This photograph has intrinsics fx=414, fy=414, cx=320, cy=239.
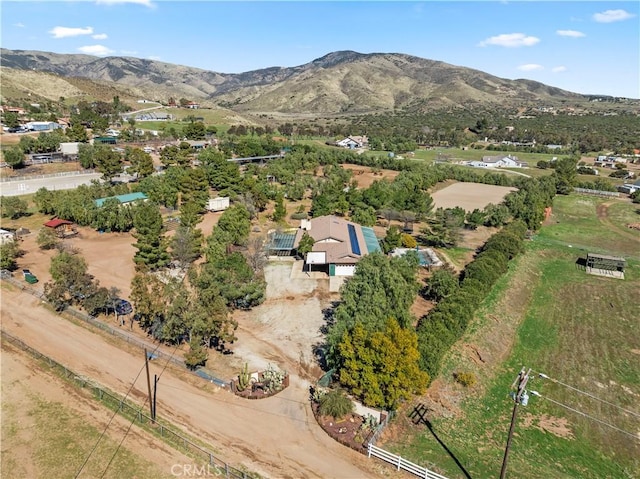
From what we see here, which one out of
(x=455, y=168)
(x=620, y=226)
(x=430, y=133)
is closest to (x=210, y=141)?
(x=455, y=168)

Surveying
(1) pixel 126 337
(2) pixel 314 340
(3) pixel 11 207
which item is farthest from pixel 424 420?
(3) pixel 11 207

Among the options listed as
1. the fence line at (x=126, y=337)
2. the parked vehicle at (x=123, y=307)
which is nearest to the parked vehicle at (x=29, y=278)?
the fence line at (x=126, y=337)

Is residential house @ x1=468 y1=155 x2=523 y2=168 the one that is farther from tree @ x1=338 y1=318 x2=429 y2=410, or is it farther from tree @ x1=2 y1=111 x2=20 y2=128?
tree @ x1=2 y1=111 x2=20 y2=128

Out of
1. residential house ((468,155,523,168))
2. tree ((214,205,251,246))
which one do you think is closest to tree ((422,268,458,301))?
tree ((214,205,251,246))

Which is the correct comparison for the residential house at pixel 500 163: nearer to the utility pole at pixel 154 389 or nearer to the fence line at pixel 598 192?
the fence line at pixel 598 192

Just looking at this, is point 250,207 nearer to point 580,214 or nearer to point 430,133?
point 580,214
